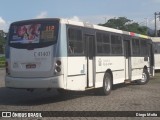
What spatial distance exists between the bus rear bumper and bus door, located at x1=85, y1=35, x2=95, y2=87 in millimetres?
2154

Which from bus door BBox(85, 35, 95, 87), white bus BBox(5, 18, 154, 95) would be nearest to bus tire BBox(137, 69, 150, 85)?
white bus BBox(5, 18, 154, 95)

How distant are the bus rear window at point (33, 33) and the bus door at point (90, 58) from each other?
1.95 meters

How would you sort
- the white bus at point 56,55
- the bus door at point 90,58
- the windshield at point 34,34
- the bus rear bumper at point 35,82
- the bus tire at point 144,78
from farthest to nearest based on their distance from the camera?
1. the bus tire at point 144,78
2. the bus door at point 90,58
3. the windshield at point 34,34
4. the white bus at point 56,55
5. the bus rear bumper at point 35,82

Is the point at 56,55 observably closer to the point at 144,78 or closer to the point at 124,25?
the point at 144,78

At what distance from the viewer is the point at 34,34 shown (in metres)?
13.8

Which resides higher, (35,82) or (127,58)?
(127,58)

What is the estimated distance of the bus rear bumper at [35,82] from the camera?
13.1m

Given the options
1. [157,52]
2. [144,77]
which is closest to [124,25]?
[157,52]

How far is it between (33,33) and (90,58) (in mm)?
2583

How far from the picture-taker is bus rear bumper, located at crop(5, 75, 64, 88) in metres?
13.1

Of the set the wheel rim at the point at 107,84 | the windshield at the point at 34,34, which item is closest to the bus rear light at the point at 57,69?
the windshield at the point at 34,34

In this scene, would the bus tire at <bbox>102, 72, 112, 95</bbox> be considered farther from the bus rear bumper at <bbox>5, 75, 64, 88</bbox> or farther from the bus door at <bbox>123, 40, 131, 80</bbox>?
the bus rear bumper at <bbox>5, 75, 64, 88</bbox>

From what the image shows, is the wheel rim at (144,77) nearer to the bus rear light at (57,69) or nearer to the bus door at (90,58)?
the bus door at (90,58)

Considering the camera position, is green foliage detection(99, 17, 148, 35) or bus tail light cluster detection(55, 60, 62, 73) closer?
bus tail light cluster detection(55, 60, 62, 73)
